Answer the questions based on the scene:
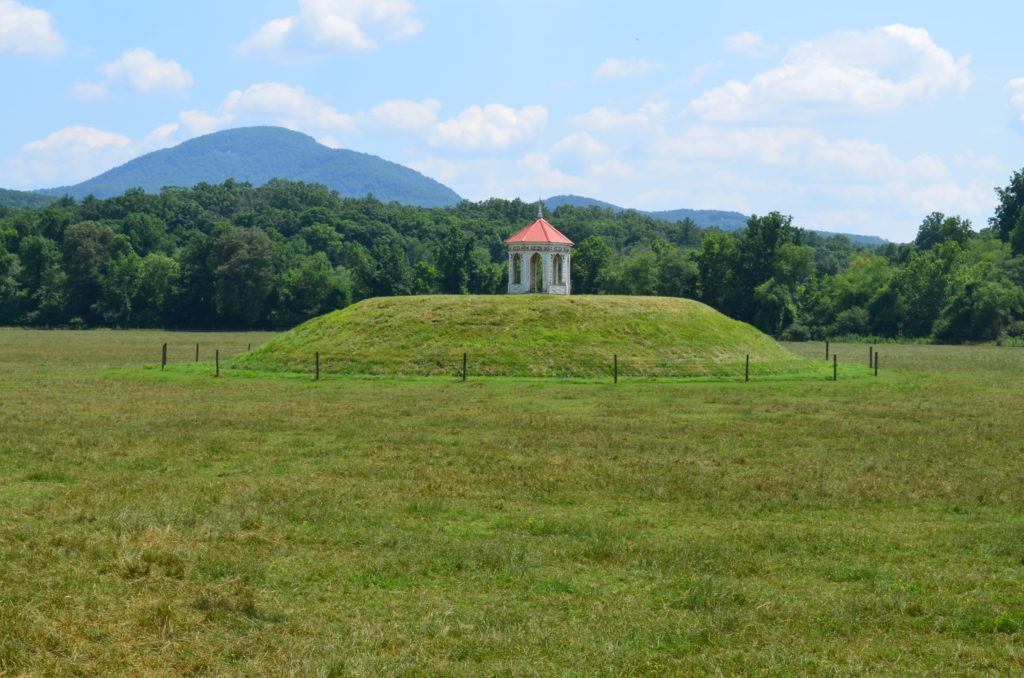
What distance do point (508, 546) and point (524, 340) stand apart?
125 ft

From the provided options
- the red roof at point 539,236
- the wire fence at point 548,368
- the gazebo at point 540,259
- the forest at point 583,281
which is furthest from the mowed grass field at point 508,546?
the forest at point 583,281

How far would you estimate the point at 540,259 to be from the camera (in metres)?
63.9

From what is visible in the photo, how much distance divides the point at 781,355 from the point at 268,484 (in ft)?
150

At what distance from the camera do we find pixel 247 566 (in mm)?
13133

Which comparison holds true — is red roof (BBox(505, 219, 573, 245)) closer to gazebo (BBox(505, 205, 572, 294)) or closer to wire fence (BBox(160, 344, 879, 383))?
gazebo (BBox(505, 205, 572, 294))

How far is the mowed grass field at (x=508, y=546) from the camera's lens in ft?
33.3

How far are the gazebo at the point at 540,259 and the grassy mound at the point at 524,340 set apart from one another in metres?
3.52

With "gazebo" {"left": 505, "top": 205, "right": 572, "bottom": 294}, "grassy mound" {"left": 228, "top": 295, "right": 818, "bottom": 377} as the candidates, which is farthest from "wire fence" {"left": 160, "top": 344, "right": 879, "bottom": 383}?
"gazebo" {"left": 505, "top": 205, "right": 572, "bottom": 294}

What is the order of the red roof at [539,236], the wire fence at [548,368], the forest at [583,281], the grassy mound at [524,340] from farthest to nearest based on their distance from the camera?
the forest at [583,281] → the red roof at [539,236] → the grassy mound at [524,340] → the wire fence at [548,368]

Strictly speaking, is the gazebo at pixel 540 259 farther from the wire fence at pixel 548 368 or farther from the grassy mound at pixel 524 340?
the wire fence at pixel 548 368

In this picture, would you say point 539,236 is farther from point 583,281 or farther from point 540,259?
point 583,281

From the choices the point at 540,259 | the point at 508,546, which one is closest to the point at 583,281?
the point at 540,259

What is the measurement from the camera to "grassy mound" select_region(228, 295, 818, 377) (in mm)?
49781

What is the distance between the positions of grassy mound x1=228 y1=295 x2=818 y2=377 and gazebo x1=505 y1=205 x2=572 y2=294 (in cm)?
352
